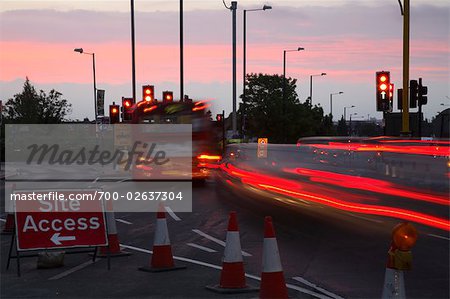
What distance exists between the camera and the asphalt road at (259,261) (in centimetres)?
900

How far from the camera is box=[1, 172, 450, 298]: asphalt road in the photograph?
9.00 m

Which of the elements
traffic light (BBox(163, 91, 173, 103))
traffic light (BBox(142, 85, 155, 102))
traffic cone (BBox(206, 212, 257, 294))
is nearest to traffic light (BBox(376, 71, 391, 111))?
traffic light (BBox(163, 91, 173, 103))

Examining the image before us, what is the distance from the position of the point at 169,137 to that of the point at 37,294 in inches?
752

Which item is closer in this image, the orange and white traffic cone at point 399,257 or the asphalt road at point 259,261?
the orange and white traffic cone at point 399,257

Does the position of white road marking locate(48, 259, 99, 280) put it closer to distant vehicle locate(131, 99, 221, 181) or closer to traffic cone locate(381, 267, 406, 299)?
traffic cone locate(381, 267, 406, 299)

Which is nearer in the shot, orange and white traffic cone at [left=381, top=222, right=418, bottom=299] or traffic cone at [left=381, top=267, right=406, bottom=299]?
orange and white traffic cone at [left=381, top=222, right=418, bottom=299]

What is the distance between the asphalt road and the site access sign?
0.42 m

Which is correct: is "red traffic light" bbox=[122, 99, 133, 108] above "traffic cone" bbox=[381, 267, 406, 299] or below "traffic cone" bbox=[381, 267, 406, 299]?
above

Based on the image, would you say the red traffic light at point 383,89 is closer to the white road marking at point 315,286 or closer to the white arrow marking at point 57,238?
the white road marking at point 315,286

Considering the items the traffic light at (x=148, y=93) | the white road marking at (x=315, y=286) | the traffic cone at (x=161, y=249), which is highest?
the traffic light at (x=148, y=93)

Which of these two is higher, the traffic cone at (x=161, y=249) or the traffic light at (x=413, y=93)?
the traffic light at (x=413, y=93)

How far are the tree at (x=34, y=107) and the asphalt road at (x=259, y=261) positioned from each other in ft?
174

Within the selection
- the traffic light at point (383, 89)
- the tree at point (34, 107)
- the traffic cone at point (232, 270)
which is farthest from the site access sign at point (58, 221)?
the tree at point (34, 107)

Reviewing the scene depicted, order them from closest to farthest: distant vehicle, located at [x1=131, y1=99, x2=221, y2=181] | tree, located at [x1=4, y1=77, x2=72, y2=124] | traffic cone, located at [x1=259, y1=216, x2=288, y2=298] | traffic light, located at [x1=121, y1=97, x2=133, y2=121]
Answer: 1. traffic cone, located at [x1=259, y1=216, x2=288, y2=298]
2. distant vehicle, located at [x1=131, y1=99, x2=221, y2=181]
3. traffic light, located at [x1=121, y1=97, x2=133, y2=121]
4. tree, located at [x1=4, y1=77, x2=72, y2=124]
